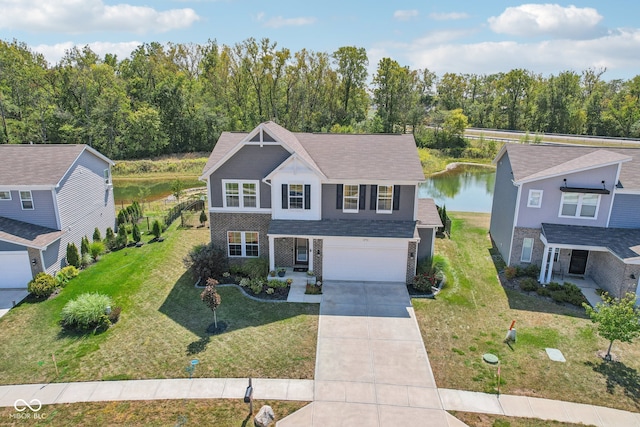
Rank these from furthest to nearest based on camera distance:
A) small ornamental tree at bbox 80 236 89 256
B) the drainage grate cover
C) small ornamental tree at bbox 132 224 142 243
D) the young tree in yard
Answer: small ornamental tree at bbox 132 224 142 243
small ornamental tree at bbox 80 236 89 256
the drainage grate cover
the young tree in yard

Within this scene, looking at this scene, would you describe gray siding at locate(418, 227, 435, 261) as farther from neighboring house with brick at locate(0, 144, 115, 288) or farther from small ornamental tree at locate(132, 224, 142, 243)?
neighboring house with brick at locate(0, 144, 115, 288)

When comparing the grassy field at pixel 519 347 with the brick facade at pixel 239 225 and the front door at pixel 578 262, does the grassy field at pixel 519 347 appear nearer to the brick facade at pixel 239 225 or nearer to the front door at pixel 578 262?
the front door at pixel 578 262

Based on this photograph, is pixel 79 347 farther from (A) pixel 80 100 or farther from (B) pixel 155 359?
(A) pixel 80 100

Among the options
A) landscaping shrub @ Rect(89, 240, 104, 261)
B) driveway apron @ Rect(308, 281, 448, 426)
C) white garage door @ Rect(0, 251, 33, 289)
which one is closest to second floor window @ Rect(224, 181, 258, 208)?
driveway apron @ Rect(308, 281, 448, 426)

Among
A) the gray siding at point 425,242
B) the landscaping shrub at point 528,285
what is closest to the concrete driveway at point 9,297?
the gray siding at point 425,242

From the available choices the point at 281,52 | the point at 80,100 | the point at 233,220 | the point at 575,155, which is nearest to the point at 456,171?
the point at 281,52

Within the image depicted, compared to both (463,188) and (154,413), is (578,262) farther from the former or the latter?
(463,188)

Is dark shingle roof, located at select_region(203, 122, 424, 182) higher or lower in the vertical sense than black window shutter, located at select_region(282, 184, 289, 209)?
higher
